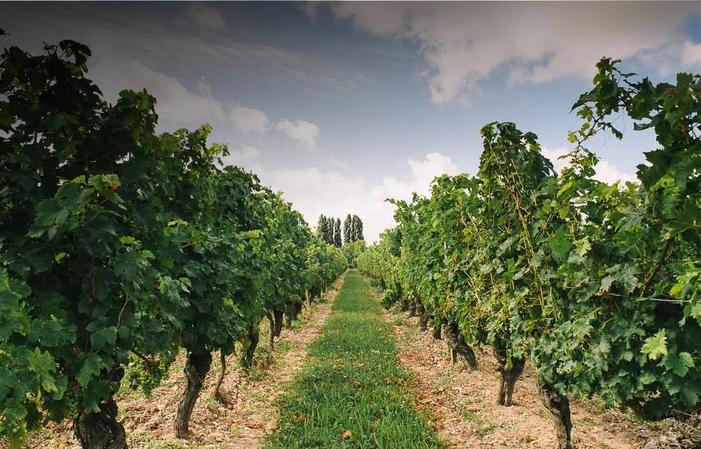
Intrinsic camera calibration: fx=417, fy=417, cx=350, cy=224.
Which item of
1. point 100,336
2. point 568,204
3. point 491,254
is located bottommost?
point 100,336

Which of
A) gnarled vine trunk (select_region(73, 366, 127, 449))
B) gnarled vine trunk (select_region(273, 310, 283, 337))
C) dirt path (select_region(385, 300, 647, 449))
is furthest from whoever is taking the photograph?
gnarled vine trunk (select_region(273, 310, 283, 337))

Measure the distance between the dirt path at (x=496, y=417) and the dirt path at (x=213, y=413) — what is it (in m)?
2.74

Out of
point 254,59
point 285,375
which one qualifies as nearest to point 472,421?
point 285,375

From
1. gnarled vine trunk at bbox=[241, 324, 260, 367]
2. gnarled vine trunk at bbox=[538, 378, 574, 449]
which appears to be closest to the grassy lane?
gnarled vine trunk at bbox=[241, 324, 260, 367]

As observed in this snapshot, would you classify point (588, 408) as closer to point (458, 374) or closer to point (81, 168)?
point (458, 374)

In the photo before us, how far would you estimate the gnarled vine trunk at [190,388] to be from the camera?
5.58m

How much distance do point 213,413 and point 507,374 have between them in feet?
15.3

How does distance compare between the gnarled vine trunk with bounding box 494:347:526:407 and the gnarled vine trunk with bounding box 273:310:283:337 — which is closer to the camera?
the gnarled vine trunk with bounding box 494:347:526:407

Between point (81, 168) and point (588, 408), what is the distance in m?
7.72

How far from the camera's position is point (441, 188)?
27.2 feet

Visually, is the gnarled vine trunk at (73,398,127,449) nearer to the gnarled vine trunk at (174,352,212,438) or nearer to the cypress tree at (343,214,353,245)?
the gnarled vine trunk at (174,352,212,438)

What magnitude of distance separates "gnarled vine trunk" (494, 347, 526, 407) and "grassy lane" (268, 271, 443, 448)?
4.83 feet

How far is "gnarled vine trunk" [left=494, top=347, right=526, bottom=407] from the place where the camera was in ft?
20.6

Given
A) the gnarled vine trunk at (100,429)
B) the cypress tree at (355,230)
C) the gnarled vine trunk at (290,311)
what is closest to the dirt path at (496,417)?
the gnarled vine trunk at (100,429)
